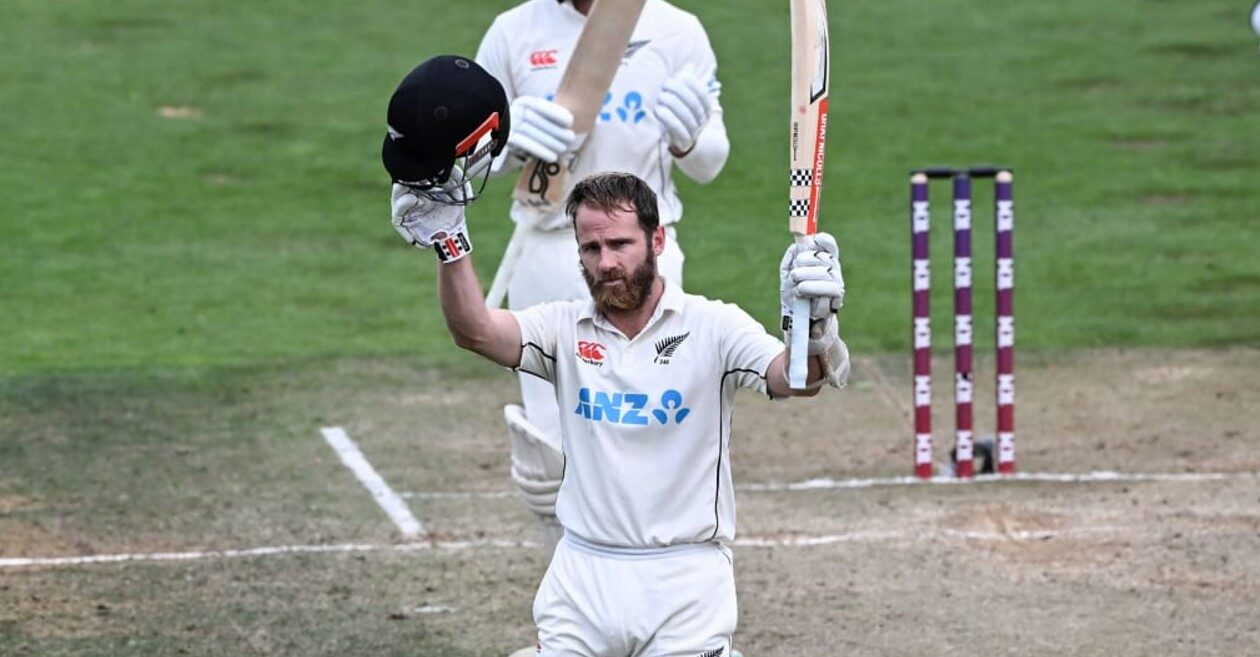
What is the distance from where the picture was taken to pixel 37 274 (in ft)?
50.1

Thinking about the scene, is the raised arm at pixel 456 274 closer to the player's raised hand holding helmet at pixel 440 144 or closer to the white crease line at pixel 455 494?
the player's raised hand holding helmet at pixel 440 144

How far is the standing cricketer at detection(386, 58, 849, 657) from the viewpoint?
17.3 ft

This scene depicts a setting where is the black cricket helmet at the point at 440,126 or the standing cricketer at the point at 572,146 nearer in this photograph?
the black cricket helmet at the point at 440,126

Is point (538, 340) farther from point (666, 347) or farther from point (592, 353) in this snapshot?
point (666, 347)

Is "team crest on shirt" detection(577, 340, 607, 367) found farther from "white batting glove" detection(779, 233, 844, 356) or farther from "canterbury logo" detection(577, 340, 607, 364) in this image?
"white batting glove" detection(779, 233, 844, 356)

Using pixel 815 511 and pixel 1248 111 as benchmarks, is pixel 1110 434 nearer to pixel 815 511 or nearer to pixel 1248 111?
pixel 815 511

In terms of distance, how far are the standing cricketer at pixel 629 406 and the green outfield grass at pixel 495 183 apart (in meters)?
7.61

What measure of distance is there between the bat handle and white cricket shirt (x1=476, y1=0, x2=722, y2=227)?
83.1 inches

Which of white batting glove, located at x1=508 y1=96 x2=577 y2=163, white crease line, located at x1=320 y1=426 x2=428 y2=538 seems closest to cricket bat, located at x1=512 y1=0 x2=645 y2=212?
white batting glove, located at x1=508 y1=96 x2=577 y2=163

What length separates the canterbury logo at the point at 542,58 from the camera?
23.3ft

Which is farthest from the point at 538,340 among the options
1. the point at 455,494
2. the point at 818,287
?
the point at 455,494

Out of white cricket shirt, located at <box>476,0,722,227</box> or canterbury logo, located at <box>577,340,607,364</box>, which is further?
white cricket shirt, located at <box>476,0,722,227</box>

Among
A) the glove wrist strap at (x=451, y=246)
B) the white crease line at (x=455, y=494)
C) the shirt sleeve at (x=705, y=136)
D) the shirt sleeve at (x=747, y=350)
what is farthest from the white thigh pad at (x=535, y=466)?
the white crease line at (x=455, y=494)

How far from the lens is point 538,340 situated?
17.9 ft
